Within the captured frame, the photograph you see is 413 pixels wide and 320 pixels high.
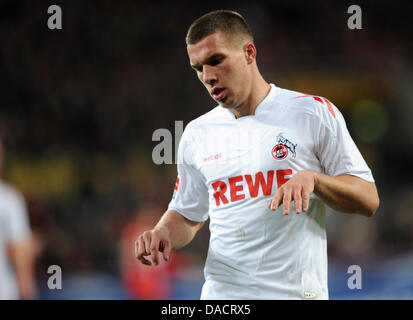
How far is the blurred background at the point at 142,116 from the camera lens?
7.79 m

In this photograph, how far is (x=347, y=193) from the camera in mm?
2600

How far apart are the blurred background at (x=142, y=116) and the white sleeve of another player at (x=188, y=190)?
4.00 metres

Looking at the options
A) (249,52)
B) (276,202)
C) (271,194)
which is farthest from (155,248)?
(249,52)

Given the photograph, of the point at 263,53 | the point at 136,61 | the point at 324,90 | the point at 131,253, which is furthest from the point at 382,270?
the point at 136,61

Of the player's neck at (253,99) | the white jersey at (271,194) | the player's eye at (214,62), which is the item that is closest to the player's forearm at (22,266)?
the white jersey at (271,194)

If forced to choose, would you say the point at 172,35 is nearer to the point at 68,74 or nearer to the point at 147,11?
the point at 147,11

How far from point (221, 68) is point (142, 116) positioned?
7564mm

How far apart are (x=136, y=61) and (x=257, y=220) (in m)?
8.84

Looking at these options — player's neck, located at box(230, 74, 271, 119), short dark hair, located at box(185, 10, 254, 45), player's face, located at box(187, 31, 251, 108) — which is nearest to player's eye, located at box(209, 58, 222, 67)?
player's face, located at box(187, 31, 251, 108)

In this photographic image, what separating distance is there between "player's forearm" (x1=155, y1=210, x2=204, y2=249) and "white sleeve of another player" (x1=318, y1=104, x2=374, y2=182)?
83 centimetres

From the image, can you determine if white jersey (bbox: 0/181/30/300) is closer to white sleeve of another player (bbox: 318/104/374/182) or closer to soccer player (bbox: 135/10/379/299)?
soccer player (bbox: 135/10/379/299)

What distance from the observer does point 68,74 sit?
35.9ft

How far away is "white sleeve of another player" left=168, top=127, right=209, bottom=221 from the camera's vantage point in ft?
10.4

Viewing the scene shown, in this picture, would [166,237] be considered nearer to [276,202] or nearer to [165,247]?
[165,247]
